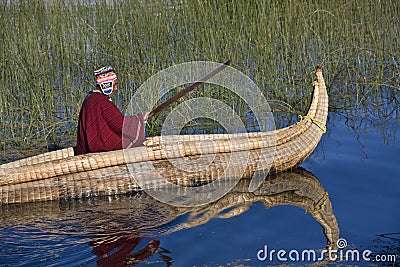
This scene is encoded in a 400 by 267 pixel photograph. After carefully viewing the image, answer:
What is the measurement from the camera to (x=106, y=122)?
5352 millimetres

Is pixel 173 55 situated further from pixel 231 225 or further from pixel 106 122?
pixel 231 225

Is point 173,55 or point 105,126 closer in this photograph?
point 105,126

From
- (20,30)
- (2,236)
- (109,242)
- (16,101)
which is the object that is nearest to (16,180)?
(2,236)

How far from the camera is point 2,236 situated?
4.42 metres

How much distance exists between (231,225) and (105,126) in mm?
1437

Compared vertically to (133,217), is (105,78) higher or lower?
higher

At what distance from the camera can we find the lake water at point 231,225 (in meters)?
4.03

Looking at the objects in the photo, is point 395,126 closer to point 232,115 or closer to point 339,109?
point 339,109

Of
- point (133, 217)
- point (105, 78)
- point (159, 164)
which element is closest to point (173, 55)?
point (105, 78)

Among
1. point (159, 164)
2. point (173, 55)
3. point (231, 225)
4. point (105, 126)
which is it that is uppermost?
Result: point (173, 55)

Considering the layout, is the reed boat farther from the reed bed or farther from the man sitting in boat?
the reed bed

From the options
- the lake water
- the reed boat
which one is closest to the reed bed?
the reed boat

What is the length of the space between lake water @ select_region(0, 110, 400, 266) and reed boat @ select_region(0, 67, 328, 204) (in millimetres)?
113

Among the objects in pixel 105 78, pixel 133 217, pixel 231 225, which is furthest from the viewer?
pixel 105 78
